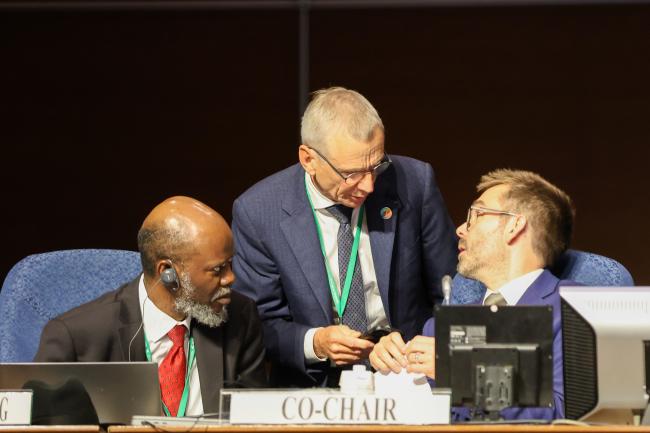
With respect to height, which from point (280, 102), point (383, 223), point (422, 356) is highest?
point (280, 102)

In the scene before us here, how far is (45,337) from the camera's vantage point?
3.48 metres

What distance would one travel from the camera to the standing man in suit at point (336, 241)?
158 inches

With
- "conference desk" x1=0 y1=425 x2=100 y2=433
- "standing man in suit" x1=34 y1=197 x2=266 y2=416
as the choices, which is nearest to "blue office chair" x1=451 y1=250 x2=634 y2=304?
"standing man in suit" x1=34 y1=197 x2=266 y2=416

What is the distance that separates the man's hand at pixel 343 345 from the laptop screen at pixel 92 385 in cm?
91

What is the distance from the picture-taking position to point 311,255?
4.07 meters

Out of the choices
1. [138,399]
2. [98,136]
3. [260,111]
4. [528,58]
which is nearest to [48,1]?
[98,136]

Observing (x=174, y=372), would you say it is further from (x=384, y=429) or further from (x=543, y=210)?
(x=543, y=210)

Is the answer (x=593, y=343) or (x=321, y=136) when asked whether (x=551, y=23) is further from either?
(x=593, y=343)

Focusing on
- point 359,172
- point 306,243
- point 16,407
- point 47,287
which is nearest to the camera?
point 16,407

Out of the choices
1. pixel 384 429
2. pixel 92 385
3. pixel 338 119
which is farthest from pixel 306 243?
pixel 384 429

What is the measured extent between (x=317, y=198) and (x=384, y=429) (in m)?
1.56

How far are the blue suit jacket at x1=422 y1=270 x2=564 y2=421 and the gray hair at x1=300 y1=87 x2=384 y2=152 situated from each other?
628 millimetres

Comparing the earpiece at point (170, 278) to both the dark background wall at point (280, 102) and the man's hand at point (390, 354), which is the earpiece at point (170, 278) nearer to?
the man's hand at point (390, 354)

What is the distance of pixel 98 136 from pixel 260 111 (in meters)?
0.73
